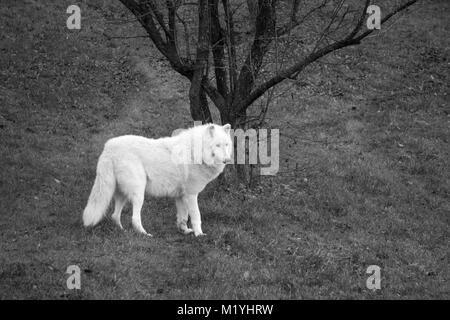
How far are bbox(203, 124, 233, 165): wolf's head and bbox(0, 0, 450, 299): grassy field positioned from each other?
137cm

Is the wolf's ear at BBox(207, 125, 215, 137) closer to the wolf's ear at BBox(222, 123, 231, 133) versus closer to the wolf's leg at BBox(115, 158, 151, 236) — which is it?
the wolf's ear at BBox(222, 123, 231, 133)

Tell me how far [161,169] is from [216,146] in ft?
3.57

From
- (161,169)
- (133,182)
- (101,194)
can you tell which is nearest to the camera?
(101,194)

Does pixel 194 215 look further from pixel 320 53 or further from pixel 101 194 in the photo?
pixel 320 53

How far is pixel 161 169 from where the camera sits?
33.1ft

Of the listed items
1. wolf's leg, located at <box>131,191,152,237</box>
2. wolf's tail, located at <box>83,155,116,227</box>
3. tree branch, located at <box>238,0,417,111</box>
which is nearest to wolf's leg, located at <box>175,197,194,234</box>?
wolf's leg, located at <box>131,191,152,237</box>

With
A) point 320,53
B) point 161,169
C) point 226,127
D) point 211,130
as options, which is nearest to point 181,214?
point 161,169

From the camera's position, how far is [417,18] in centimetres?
2753

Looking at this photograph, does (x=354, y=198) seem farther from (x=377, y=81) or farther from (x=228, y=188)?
(x=377, y=81)

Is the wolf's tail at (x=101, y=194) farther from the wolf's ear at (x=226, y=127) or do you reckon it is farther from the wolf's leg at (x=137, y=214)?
the wolf's ear at (x=226, y=127)

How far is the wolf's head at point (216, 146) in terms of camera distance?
9930 millimetres

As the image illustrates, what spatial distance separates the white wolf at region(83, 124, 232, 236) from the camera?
9578mm

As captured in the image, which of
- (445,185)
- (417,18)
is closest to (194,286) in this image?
(445,185)

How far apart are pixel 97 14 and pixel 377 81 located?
1324 centimetres
